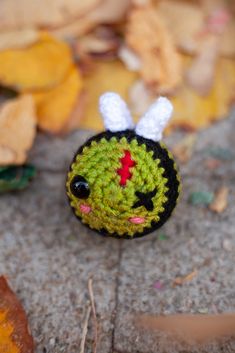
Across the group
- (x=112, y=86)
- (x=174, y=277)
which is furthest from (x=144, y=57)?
(x=174, y=277)

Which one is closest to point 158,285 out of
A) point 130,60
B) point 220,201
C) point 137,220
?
point 137,220

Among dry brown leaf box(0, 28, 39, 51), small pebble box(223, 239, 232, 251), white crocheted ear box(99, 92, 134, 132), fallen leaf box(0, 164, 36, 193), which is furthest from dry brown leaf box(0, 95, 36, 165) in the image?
small pebble box(223, 239, 232, 251)

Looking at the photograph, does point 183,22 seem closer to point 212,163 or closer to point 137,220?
point 212,163

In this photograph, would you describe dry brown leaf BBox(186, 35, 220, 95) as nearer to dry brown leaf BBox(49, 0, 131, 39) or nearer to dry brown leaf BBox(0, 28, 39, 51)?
dry brown leaf BBox(49, 0, 131, 39)

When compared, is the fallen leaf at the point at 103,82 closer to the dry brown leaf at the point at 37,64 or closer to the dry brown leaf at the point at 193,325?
the dry brown leaf at the point at 37,64

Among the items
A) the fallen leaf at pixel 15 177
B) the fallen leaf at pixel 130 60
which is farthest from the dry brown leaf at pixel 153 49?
the fallen leaf at pixel 15 177

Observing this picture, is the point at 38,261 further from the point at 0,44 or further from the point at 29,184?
the point at 0,44
